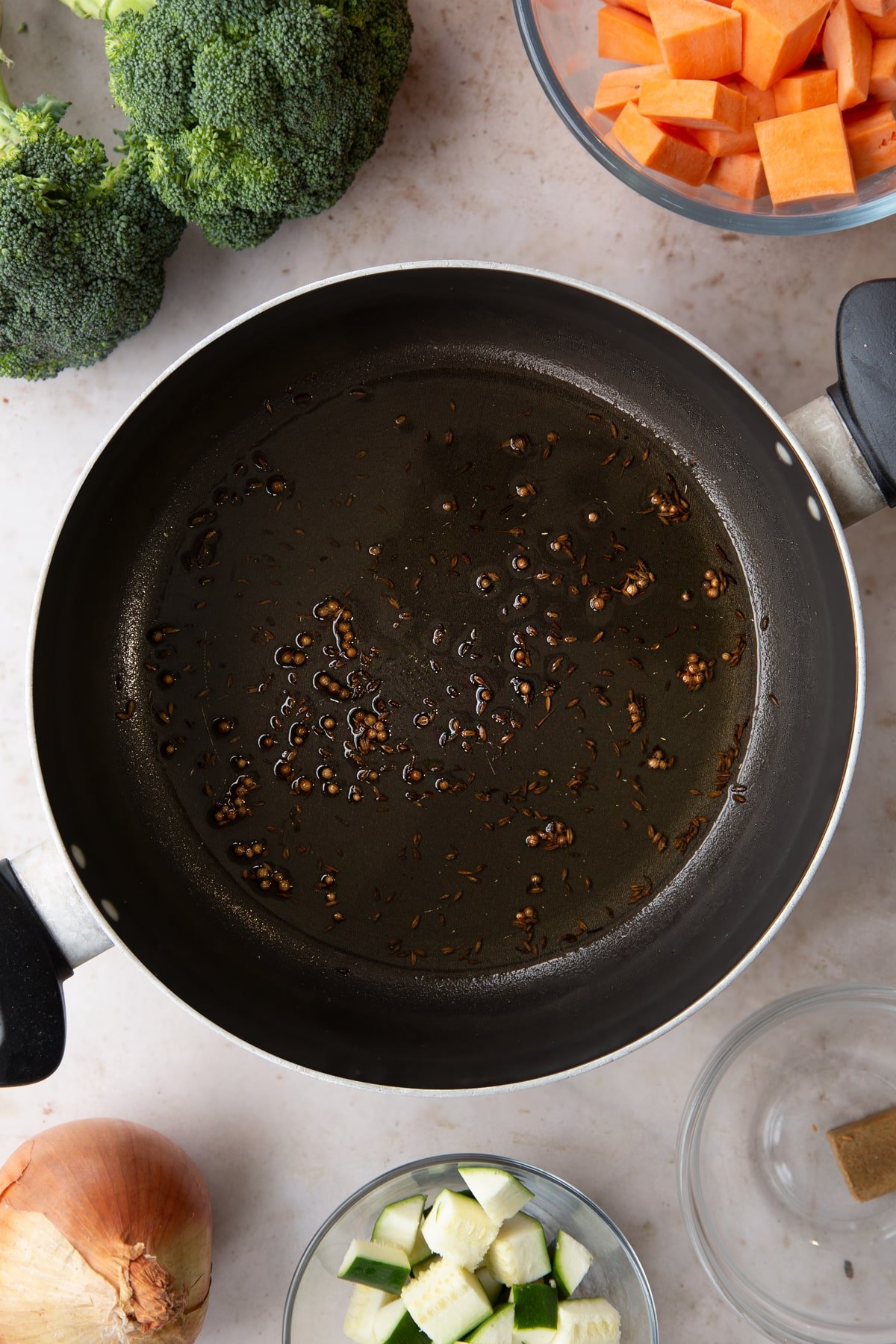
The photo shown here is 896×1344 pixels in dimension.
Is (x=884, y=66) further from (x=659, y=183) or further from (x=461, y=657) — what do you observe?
(x=461, y=657)

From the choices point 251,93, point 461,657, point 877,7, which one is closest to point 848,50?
point 877,7

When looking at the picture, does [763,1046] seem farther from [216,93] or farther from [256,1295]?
[216,93]

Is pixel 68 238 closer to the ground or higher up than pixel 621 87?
higher up

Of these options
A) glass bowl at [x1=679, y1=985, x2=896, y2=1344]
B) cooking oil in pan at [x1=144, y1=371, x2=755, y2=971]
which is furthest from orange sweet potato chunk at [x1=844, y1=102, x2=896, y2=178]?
glass bowl at [x1=679, y1=985, x2=896, y2=1344]

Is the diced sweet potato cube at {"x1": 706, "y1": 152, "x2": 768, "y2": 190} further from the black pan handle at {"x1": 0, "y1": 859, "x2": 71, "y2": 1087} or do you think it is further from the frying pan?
the black pan handle at {"x1": 0, "y1": 859, "x2": 71, "y2": 1087}

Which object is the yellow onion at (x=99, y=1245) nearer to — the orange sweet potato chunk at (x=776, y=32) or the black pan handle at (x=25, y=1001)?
the black pan handle at (x=25, y=1001)
